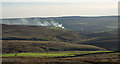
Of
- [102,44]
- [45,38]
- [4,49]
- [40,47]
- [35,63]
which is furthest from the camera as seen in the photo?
[45,38]

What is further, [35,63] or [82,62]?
[82,62]

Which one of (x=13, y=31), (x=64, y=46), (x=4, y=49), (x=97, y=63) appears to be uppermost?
(x=97, y=63)

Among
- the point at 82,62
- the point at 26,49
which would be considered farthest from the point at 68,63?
the point at 26,49

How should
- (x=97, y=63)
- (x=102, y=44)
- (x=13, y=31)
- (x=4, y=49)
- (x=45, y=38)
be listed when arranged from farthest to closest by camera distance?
1. (x=13, y=31)
2. (x=45, y=38)
3. (x=102, y=44)
4. (x=4, y=49)
5. (x=97, y=63)

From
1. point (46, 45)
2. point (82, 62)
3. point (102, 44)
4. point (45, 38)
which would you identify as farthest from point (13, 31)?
point (82, 62)

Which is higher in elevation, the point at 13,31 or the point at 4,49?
the point at 4,49

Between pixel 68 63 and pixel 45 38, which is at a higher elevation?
pixel 68 63

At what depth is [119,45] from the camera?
11694 centimetres

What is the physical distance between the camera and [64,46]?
111438mm

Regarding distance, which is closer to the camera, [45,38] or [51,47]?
[51,47]

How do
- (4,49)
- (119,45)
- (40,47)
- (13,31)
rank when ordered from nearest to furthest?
(4,49) → (40,47) → (119,45) → (13,31)

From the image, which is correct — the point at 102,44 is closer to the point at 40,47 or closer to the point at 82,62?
the point at 40,47

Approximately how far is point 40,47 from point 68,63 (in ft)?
175

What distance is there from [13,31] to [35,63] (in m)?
110
